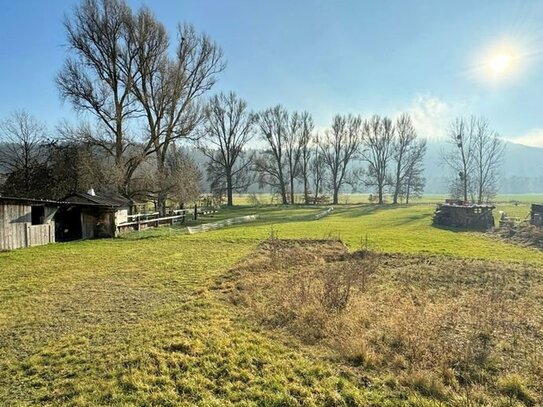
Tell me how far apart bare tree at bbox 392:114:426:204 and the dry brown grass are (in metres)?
53.7

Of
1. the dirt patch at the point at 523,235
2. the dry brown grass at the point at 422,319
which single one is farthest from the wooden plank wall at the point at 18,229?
the dirt patch at the point at 523,235

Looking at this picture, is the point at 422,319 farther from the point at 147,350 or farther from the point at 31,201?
the point at 31,201

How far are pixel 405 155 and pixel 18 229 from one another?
60.8 meters

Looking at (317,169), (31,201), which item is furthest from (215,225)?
(317,169)

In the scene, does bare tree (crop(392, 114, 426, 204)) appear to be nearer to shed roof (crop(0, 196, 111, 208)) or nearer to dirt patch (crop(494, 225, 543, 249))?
dirt patch (crop(494, 225, 543, 249))

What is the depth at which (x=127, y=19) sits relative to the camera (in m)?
26.7

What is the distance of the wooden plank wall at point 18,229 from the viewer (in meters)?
15.9

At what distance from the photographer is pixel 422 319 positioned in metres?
6.53

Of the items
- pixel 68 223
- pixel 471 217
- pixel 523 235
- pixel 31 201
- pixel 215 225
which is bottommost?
pixel 523 235

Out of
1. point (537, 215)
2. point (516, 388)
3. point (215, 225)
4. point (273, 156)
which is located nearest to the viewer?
point (516, 388)

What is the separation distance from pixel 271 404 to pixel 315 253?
36.6ft

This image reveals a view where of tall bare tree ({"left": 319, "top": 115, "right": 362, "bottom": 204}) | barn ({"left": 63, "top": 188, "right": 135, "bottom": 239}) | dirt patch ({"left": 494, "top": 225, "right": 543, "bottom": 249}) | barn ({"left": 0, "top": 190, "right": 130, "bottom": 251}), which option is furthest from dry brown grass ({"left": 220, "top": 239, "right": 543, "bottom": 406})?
tall bare tree ({"left": 319, "top": 115, "right": 362, "bottom": 204})

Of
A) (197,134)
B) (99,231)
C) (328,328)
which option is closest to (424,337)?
(328,328)

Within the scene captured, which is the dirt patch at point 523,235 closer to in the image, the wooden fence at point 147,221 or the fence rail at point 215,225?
the fence rail at point 215,225
